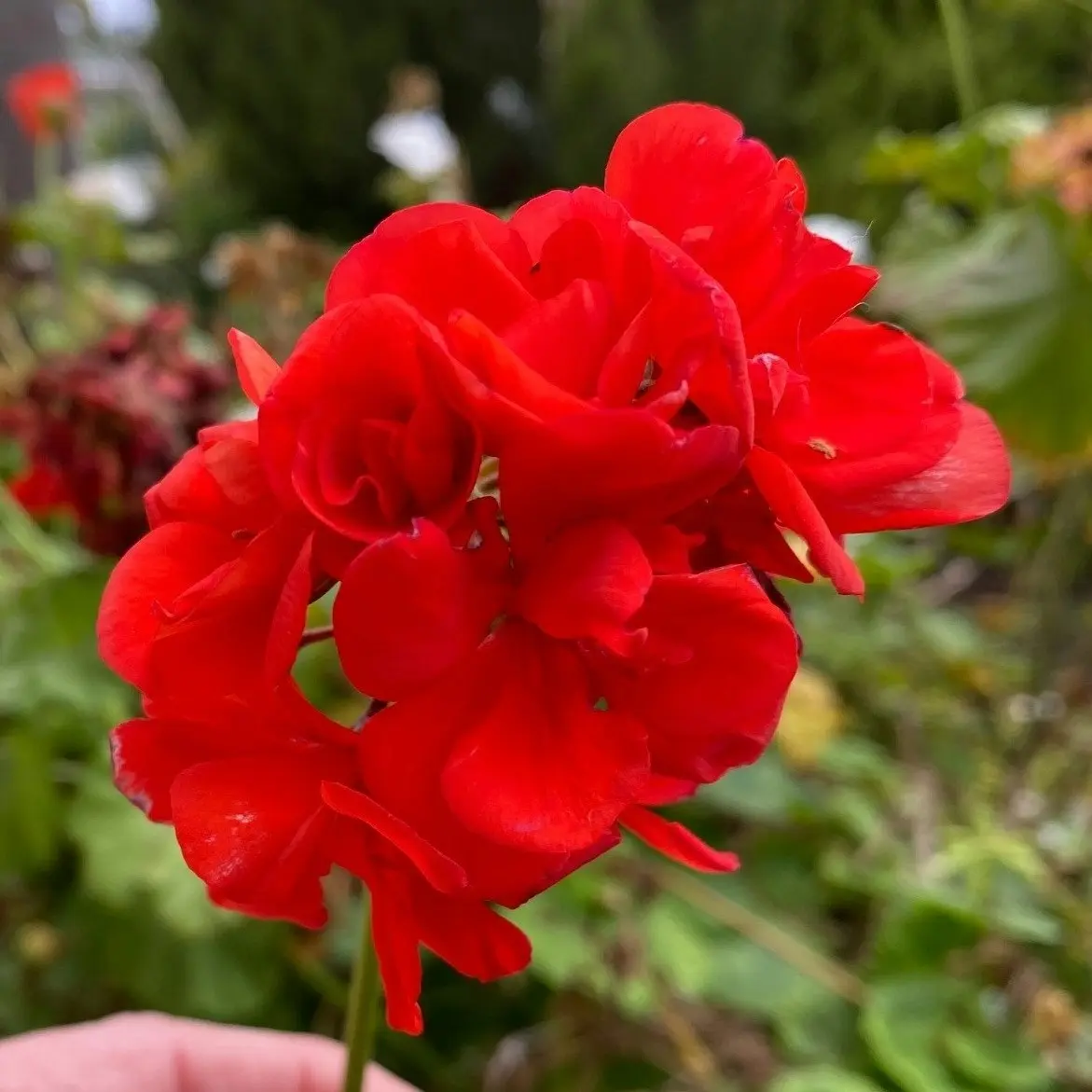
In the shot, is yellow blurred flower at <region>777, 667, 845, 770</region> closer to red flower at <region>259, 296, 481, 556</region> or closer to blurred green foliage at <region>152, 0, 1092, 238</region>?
red flower at <region>259, 296, 481, 556</region>

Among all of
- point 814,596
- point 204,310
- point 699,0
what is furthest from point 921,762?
point 699,0

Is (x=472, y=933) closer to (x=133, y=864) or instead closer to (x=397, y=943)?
(x=397, y=943)

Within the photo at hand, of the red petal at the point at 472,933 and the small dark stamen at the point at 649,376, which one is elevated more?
the small dark stamen at the point at 649,376

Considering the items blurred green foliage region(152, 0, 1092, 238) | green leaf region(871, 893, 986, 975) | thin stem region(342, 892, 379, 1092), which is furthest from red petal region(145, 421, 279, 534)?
blurred green foliage region(152, 0, 1092, 238)

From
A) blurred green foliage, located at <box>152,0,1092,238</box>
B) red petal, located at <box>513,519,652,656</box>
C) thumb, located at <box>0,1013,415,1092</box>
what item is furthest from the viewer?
blurred green foliage, located at <box>152,0,1092,238</box>

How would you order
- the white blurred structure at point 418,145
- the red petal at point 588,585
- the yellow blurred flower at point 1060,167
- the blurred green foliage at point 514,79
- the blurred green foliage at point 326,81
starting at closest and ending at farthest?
the red petal at point 588,585 → the yellow blurred flower at point 1060,167 → the white blurred structure at point 418,145 → the blurred green foliage at point 514,79 → the blurred green foliage at point 326,81

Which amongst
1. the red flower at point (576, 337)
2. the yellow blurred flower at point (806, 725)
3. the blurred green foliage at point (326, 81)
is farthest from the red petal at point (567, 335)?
the blurred green foliage at point (326, 81)

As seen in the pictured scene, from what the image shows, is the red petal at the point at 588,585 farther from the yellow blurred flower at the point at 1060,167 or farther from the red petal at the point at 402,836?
the yellow blurred flower at the point at 1060,167
